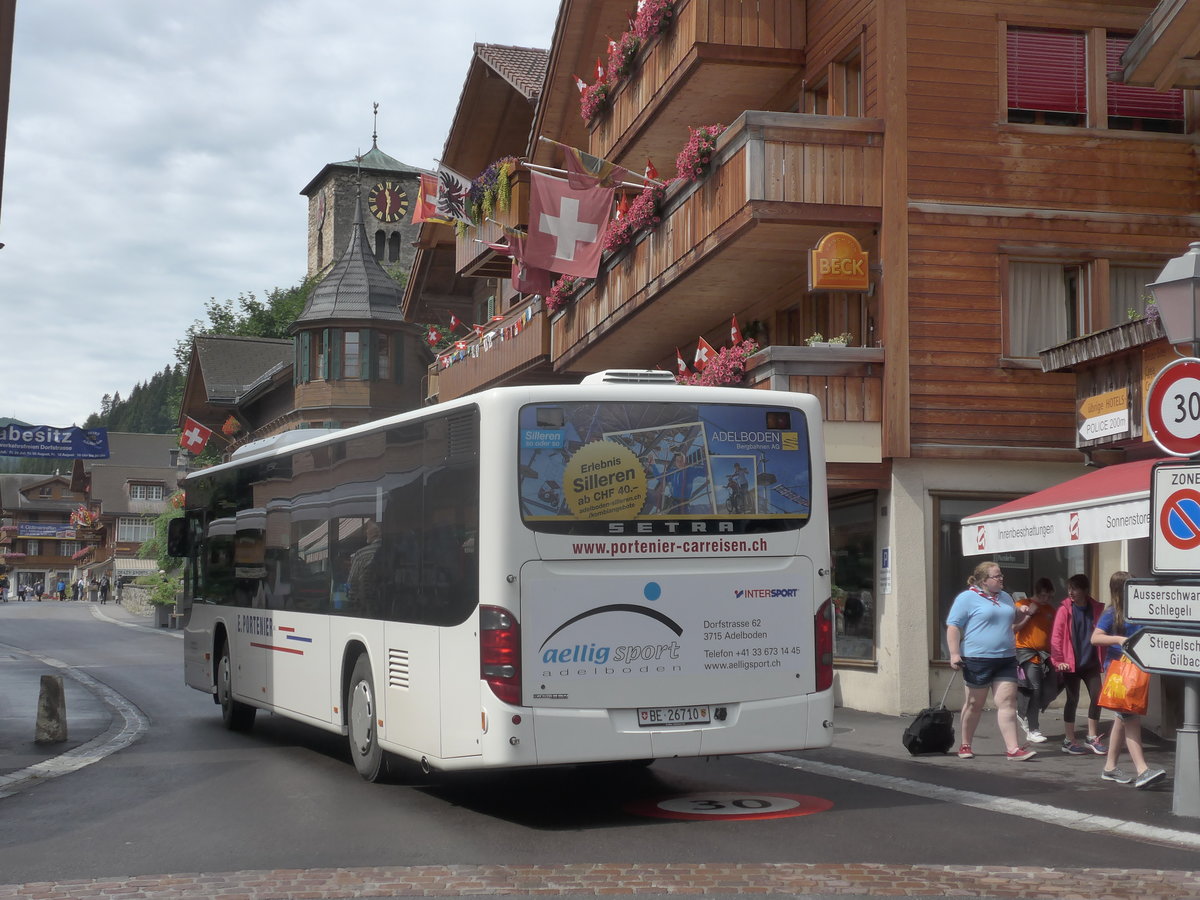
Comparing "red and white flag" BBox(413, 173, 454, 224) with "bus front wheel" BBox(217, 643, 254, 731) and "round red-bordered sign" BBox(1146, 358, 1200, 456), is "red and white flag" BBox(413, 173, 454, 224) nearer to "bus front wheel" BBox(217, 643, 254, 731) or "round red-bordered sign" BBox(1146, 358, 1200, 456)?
"bus front wheel" BBox(217, 643, 254, 731)

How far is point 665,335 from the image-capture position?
27.6m

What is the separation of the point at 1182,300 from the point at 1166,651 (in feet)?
8.56

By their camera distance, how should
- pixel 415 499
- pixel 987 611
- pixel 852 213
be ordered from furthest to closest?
pixel 852 213, pixel 987 611, pixel 415 499

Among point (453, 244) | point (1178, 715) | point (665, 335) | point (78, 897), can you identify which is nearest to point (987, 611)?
point (1178, 715)

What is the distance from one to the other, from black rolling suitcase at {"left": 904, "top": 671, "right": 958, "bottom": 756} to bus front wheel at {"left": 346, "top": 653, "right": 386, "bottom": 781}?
4.96 m

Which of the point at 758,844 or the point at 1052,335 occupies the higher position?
the point at 1052,335

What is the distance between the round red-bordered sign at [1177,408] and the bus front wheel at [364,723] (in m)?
6.18

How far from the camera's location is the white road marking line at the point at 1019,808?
9969mm

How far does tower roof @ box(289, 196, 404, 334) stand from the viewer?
60.7m

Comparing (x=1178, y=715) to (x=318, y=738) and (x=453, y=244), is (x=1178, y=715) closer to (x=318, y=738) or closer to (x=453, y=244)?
(x=318, y=738)

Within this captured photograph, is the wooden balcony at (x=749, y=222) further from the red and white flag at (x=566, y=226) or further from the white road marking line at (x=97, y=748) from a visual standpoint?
the white road marking line at (x=97, y=748)

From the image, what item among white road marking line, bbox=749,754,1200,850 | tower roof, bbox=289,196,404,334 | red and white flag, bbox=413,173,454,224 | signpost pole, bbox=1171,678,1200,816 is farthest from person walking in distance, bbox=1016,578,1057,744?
tower roof, bbox=289,196,404,334

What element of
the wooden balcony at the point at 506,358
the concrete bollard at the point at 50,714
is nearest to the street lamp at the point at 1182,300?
the concrete bollard at the point at 50,714

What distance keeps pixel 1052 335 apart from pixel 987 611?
7751mm
